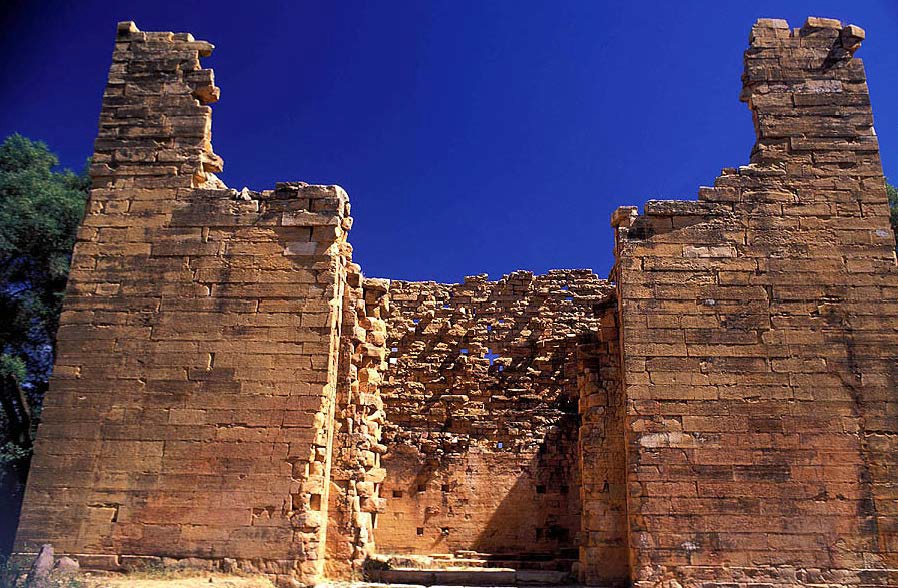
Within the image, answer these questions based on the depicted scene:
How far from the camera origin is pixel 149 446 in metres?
9.18

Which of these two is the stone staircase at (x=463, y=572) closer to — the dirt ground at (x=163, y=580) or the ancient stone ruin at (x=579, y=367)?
the ancient stone ruin at (x=579, y=367)

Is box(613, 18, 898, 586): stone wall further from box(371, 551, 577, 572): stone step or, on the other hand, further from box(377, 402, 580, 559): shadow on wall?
box(377, 402, 580, 559): shadow on wall

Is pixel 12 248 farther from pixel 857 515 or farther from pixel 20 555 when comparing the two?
pixel 857 515

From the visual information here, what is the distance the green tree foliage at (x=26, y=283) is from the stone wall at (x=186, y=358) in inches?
218

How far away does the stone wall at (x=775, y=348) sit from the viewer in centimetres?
873

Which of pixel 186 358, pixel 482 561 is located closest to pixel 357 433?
pixel 186 358

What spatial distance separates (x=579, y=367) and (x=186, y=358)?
525 centimetres

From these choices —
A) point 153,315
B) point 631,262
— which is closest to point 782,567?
point 631,262

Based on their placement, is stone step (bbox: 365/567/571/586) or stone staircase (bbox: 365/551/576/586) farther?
stone step (bbox: 365/567/571/586)

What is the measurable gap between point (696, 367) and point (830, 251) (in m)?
2.37

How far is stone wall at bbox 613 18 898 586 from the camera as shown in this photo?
873cm

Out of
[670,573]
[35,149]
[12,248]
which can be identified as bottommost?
[670,573]

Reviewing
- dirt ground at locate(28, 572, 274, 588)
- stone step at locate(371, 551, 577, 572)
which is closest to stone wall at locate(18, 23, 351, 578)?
dirt ground at locate(28, 572, 274, 588)

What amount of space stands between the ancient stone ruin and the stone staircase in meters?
0.06
